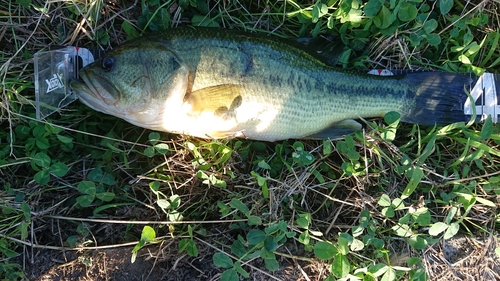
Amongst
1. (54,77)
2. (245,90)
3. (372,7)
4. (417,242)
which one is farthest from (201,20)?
(417,242)

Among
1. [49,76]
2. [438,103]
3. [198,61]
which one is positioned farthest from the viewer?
[438,103]

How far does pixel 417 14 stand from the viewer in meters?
3.12

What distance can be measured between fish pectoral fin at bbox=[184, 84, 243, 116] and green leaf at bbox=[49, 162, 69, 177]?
3.32 ft

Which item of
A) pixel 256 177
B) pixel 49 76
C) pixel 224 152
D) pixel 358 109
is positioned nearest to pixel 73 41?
pixel 49 76

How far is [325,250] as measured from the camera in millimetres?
2637

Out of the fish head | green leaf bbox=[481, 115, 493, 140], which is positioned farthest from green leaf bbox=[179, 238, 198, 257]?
green leaf bbox=[481, 115, 493, 140]

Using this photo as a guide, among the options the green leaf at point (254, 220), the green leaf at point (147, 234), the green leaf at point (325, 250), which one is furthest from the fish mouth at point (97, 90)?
the green leaf at point (325, 250)

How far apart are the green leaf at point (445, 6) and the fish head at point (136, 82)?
6.75 feet

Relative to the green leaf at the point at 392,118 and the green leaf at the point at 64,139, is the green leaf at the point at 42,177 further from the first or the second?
the green leaf at the point at 392,118

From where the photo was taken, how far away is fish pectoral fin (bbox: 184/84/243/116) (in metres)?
2.71

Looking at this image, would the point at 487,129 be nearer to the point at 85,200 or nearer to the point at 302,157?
the point at 302,157

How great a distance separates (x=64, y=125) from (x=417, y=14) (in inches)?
115

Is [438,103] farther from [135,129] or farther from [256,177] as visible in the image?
[135,129]

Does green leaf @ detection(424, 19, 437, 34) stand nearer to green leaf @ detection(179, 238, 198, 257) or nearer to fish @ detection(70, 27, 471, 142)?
fish @ detection(70, 27, 471, 142)
